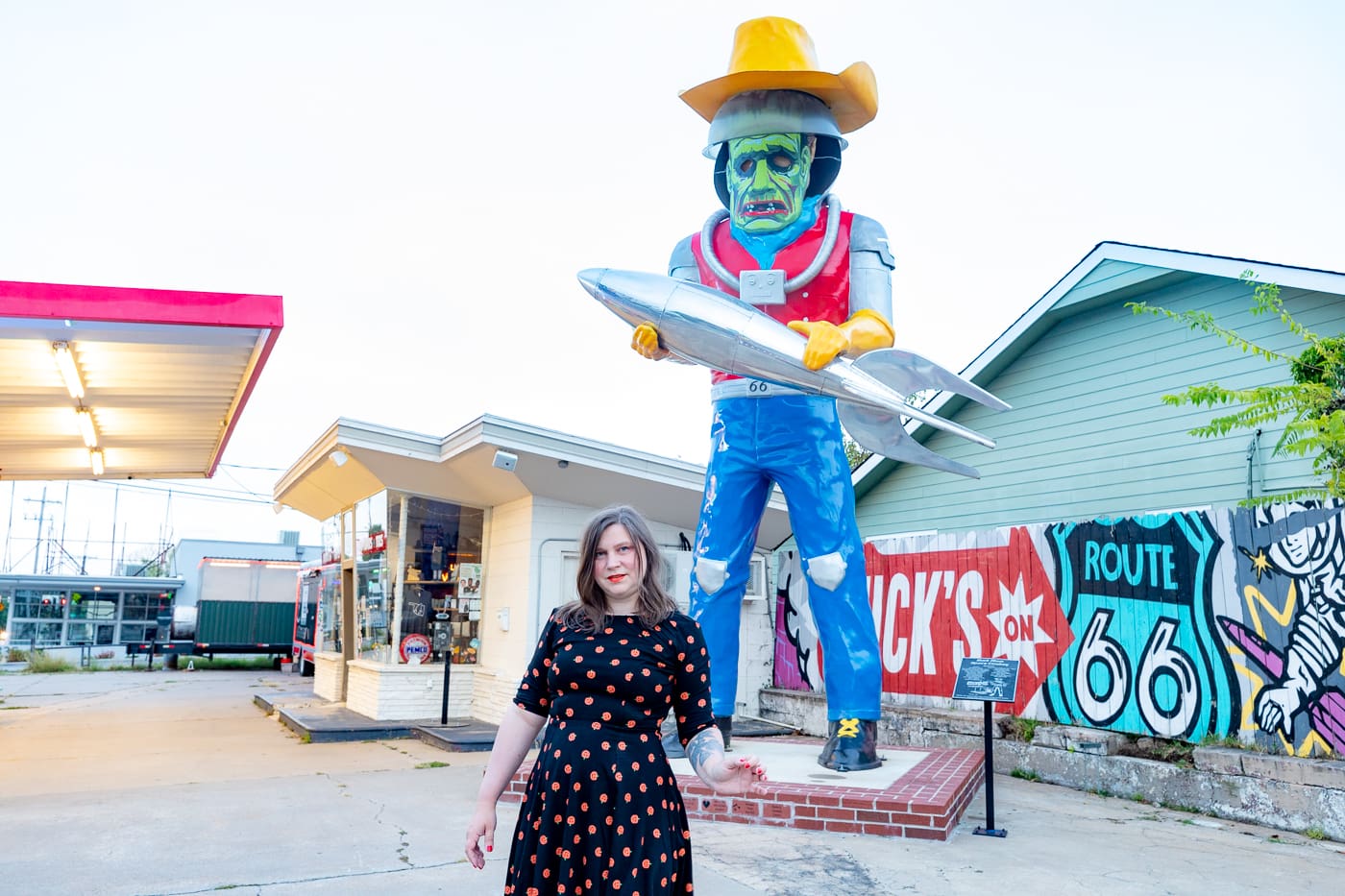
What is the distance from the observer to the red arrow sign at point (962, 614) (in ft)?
28.7

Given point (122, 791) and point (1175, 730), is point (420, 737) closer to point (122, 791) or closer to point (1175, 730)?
point (122, 791)

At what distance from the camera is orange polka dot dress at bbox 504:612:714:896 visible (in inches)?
103

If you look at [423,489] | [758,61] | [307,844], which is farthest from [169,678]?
[758,61]

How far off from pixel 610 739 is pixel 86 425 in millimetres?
10249

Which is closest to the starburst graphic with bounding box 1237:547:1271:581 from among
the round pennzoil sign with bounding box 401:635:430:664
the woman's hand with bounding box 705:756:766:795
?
the woman's hand with bounding box 705:756:766:795

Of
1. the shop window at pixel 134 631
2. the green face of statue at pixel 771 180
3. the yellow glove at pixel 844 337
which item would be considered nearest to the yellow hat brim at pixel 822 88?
the green face of statue at pixel 771 180

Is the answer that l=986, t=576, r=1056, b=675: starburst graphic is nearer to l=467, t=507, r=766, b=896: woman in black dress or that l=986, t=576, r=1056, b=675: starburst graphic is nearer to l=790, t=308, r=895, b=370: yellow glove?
l=790, t=308, r=895, b=370: yellow glove

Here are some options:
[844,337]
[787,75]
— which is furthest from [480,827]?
[787,75]

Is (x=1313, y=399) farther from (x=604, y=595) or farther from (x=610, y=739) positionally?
(x=610, y=739)

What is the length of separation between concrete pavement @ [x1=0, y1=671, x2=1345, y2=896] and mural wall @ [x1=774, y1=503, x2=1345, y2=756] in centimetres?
75

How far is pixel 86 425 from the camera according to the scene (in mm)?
10797

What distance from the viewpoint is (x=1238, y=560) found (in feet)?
23.8

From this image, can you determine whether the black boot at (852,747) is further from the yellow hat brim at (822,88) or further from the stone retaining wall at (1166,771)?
the yellow hat brim at (822,88)

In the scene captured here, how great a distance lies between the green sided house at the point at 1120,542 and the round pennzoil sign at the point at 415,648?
416 cm
